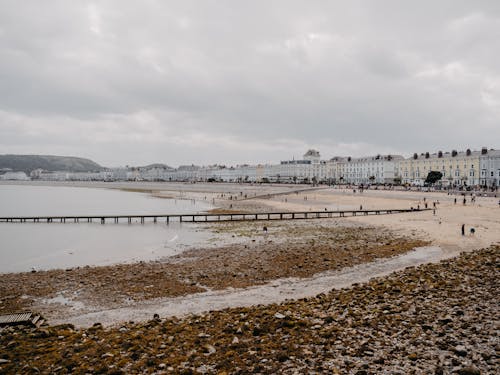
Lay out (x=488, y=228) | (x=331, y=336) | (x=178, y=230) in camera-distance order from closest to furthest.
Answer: (x=331, y=336) → (x=488, y=228) → (x=178, y=230)

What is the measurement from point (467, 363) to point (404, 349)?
1.07 metres

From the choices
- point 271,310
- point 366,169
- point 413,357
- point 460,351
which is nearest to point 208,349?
point 271,310

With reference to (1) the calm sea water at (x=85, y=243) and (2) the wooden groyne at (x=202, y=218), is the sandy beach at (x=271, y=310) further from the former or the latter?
(2) the wooden groyne at (x=202, y=218)

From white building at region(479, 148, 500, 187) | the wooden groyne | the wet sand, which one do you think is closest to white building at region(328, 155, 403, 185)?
white building at region(479, 148, 500, 187)

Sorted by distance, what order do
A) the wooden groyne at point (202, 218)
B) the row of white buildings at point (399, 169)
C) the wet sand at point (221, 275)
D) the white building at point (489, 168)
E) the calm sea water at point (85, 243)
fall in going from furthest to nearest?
the row of white buildings at point (399, 169) < the white building at point (489, 168) < the wooden groyne at point (202, 218) < the calm sea water at point (85, 243) < the wet sand at point (221, 275)

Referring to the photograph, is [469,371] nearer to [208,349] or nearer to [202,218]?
[208,349]

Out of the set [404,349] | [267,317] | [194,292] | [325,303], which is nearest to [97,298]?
[194,292]

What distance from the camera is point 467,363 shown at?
6.24 meters

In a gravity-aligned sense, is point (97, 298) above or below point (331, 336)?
below

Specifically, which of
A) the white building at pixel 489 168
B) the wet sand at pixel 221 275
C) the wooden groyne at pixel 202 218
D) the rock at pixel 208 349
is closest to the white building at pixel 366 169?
the white building at pixel 489 168

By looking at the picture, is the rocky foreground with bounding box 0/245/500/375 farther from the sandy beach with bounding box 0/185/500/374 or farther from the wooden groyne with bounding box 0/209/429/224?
the wooden groyne with bounding box 0/209/429/224

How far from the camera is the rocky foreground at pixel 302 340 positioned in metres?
6.53

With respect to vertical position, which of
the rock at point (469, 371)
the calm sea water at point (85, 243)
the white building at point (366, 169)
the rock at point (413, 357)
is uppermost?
the white building at point (366, 169)

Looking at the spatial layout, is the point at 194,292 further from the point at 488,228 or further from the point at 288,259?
the point at 488,228
